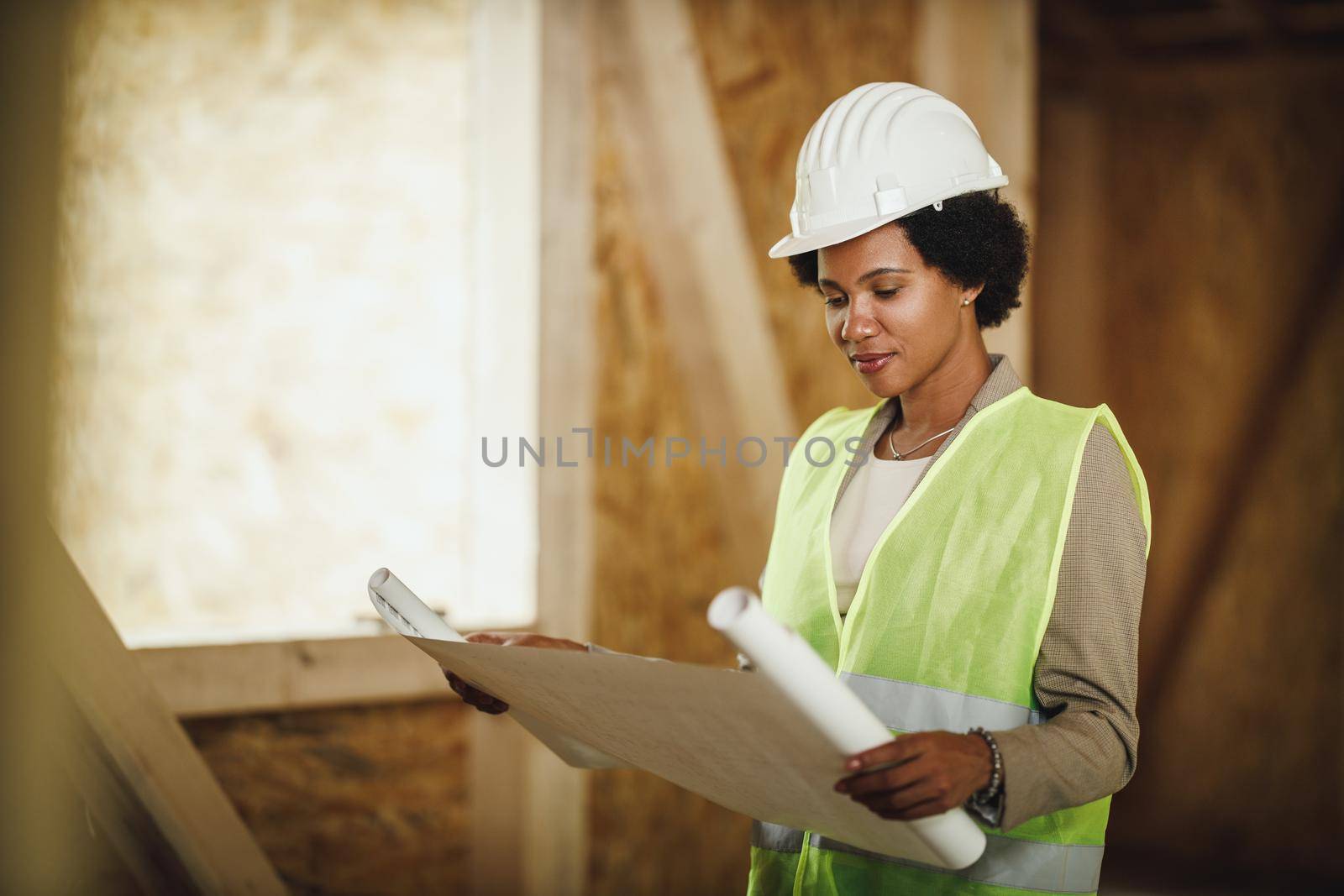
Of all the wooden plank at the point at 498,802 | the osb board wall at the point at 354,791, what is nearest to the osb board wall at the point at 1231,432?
the wooden plank at the point at 498,802

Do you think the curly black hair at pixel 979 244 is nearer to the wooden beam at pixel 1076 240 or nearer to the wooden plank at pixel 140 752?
the wooden plank at pixel 140 752

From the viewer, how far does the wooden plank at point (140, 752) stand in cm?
207

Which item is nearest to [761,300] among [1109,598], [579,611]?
[579,611]

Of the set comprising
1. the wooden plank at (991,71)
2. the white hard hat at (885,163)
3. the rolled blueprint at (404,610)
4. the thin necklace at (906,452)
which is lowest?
the rolled blueprint at (404,610)

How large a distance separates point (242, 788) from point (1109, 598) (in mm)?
2073

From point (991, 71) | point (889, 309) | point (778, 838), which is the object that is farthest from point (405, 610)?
point (991, 71)

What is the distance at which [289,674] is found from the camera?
2.79 metres

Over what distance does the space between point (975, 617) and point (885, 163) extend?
0.60 m

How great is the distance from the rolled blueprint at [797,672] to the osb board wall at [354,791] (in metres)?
1.98

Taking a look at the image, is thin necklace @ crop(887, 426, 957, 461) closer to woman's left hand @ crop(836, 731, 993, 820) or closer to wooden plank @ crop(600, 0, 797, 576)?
woman's left hand @ crop(836, 731, 993, 820)

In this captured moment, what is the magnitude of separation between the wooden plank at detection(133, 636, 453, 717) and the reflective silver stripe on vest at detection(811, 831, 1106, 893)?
1.74 m

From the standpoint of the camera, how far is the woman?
1.39m

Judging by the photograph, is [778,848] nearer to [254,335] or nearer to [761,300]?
[761,300]

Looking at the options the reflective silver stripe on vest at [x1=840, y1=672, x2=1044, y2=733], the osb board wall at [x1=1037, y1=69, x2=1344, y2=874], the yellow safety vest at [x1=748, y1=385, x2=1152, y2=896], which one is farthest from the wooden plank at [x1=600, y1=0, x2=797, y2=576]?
the osb board wall at [x1=1037, y1=69, x2=1344, y2=874]
